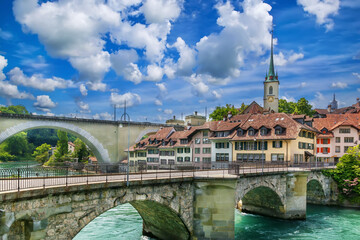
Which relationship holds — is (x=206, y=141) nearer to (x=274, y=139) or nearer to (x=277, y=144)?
(x=274, y=139)

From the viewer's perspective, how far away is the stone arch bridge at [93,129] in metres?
60.8

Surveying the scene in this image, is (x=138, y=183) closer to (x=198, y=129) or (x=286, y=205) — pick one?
(x=286, y=205)

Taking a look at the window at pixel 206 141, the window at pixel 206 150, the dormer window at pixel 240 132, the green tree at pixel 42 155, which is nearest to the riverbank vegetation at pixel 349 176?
the dormer window at pixel 240 132

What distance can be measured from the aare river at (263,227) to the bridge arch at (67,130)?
31046 mm

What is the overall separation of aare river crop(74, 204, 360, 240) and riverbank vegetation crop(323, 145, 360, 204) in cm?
559

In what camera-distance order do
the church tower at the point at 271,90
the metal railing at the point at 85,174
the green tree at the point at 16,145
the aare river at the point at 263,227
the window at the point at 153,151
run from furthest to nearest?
the green tree at the point at 16,145
the church tower at the point at 271,90
the window at the point at 153,151
the aare river at the point at 263,227
the metal railing at the point at 85,174

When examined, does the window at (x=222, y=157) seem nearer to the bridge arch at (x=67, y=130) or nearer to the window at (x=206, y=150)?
the window at (x=206, y=150)

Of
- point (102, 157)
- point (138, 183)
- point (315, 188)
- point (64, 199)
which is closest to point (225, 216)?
point (138, 183)

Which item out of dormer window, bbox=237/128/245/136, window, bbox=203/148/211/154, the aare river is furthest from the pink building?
the aare river

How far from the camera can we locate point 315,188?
50688mm

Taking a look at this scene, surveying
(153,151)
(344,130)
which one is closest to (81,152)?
(153,151)

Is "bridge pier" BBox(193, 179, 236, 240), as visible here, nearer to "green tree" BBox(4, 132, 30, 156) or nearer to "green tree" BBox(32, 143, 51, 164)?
"green tree" BBox(32, 143, 51, 164)

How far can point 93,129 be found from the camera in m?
72.2

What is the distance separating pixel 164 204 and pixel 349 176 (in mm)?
37865
